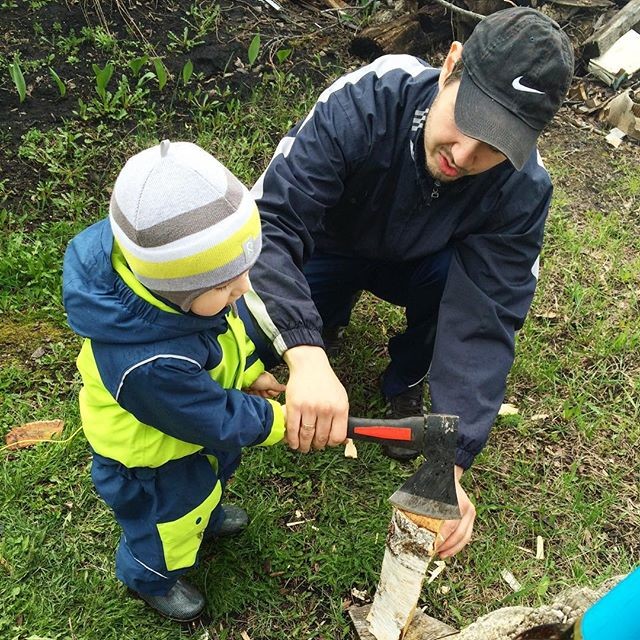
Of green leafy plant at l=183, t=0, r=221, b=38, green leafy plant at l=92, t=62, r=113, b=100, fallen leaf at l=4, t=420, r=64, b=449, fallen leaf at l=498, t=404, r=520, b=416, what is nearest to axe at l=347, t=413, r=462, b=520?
fallen leaf at l=498, t=404, r=520, b=416

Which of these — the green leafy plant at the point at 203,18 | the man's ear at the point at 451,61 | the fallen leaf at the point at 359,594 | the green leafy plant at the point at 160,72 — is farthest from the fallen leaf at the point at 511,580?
the green leafy plant at the point at 203,18

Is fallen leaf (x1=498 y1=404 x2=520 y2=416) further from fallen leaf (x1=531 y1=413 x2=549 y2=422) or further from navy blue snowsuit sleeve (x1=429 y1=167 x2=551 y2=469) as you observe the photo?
navy blue snowsuit sleeve (x1=429 y1=167 x2=551 y2=469)

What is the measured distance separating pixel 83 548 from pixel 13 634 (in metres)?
0.36

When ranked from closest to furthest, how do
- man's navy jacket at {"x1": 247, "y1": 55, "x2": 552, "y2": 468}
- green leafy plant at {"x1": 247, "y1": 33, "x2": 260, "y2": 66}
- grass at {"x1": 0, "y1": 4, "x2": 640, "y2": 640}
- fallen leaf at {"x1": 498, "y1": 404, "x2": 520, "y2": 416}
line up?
man's navy jacket at {"x1": 247, "y1": 55, "x2": 552, "y2": 468} < grass at {"x1": 0, "y1": 4, "x2": 640, "y2": 640} < fallen leaf at {"x1": 498, "y1": 404, "x2": 520, "y2": 416} < green leafy plant at {"x1": 247, "y1": 33, "x2": 260, "y2": 66}

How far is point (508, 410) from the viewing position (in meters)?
3.33

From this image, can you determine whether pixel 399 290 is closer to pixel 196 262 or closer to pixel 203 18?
pixel 196 262

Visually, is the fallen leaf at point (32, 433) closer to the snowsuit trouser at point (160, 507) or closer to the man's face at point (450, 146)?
the snowsuit trouser at point (160, 507)

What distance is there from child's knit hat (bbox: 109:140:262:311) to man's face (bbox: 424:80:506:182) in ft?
2.72

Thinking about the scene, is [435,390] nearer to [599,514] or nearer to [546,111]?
[546,111]

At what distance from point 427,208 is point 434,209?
0.03 metres

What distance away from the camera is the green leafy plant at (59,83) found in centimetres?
382

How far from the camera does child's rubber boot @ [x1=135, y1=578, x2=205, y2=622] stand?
2406 millimetres

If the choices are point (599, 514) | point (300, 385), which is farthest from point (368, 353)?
point (300, 385)

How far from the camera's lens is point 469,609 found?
2639mm
